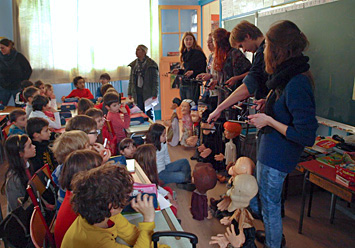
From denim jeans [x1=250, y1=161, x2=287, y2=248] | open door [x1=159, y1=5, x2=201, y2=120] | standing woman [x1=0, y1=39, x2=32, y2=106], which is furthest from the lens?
open door [x1=159, y1=5, x2=201, y2=120]

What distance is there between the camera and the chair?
1.45 meters

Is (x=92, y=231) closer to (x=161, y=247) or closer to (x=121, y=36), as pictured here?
(x=161, y=247)

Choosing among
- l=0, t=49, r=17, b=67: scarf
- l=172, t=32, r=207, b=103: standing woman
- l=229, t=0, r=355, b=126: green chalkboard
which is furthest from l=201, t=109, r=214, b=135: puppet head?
l=0, t=49, r=17, b=67: scarf

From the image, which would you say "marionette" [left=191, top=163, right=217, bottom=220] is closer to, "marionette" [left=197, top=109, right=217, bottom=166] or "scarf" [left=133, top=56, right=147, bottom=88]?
"marionette" [left=197, top=109, right=217, bottom=166]

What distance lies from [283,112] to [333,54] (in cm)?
154

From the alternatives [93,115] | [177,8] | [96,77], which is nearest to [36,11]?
[96,77]

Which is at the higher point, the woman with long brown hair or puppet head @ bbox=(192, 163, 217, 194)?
the woman with long brown hair

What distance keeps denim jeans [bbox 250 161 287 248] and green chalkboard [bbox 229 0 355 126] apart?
4.42 feet

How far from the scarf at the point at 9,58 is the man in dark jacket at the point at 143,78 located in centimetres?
198

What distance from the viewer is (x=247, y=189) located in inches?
83.0

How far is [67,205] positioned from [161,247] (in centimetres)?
55

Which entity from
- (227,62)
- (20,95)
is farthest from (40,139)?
(20,95)

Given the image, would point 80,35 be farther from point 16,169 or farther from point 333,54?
point 333,54

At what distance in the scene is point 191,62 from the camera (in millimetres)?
4551
